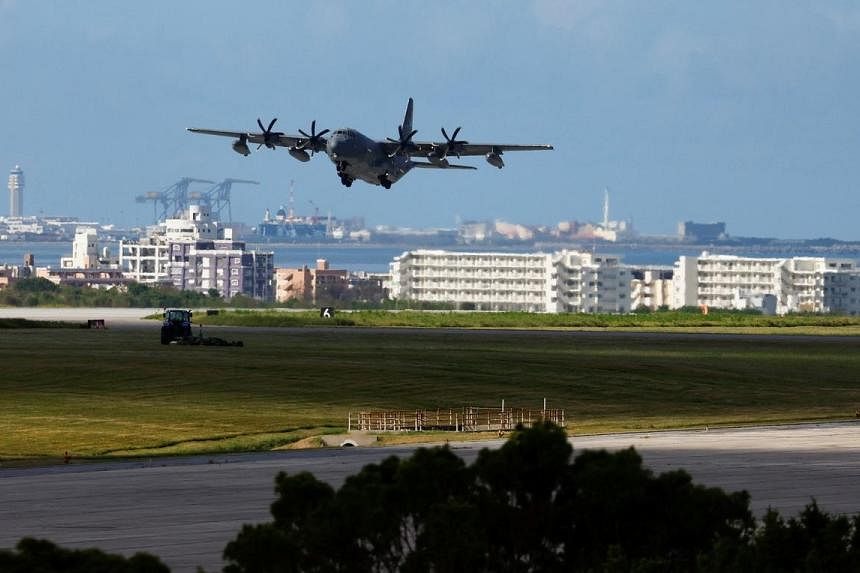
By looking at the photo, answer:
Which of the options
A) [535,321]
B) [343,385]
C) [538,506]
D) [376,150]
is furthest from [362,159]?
[538,506]

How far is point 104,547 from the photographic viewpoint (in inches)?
1406

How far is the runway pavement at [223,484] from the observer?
37688 mm

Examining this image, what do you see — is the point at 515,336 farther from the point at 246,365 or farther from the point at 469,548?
the point at 469,548

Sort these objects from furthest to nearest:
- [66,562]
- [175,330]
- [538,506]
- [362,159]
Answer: [175,330], [362,159], [538,506], [66,562]

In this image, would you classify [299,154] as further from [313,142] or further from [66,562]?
[66,562]

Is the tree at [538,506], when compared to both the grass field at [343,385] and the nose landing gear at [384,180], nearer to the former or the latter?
the grass field at [343,385]

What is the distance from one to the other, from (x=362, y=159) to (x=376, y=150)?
76.8 inches

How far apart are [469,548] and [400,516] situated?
1.33m

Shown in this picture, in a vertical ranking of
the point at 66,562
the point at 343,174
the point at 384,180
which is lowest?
the point at 66,562

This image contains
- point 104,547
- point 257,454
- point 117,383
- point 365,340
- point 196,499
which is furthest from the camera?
point 365,340

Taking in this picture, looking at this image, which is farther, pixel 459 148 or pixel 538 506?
pixel 459 148

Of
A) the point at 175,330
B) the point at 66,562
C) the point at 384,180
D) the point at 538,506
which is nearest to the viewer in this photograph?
the point at 66,562

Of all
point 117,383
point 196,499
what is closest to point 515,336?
point 117,383

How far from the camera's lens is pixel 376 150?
4107 inches
